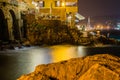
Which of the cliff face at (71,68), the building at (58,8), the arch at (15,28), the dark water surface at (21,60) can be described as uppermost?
the building at (58,8)

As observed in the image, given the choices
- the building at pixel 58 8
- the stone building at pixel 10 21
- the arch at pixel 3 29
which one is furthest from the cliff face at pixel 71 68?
the building at pixel 58 8

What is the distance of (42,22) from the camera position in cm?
5197

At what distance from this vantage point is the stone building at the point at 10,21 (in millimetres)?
45000

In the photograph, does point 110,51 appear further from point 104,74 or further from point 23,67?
point 104,74

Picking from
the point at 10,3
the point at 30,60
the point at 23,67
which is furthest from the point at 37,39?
the point at 23,67

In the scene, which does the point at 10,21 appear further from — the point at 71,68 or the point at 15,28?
the point at 71,68

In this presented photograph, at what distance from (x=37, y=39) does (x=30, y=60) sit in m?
16.6

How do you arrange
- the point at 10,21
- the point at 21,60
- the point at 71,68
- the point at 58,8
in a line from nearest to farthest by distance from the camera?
the point at 71,68 → the point at 21,60 → the point at 10,21 → the point at 58,8

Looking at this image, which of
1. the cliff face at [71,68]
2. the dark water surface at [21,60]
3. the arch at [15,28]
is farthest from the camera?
the arch at [15,28]

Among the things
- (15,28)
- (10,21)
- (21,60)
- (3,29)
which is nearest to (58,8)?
(15,28)

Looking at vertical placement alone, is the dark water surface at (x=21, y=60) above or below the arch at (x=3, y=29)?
below

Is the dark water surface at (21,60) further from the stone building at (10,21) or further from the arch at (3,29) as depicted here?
the stone building at (10,21)

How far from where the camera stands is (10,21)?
46812 millimetres

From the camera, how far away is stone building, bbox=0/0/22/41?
45.0 metres
